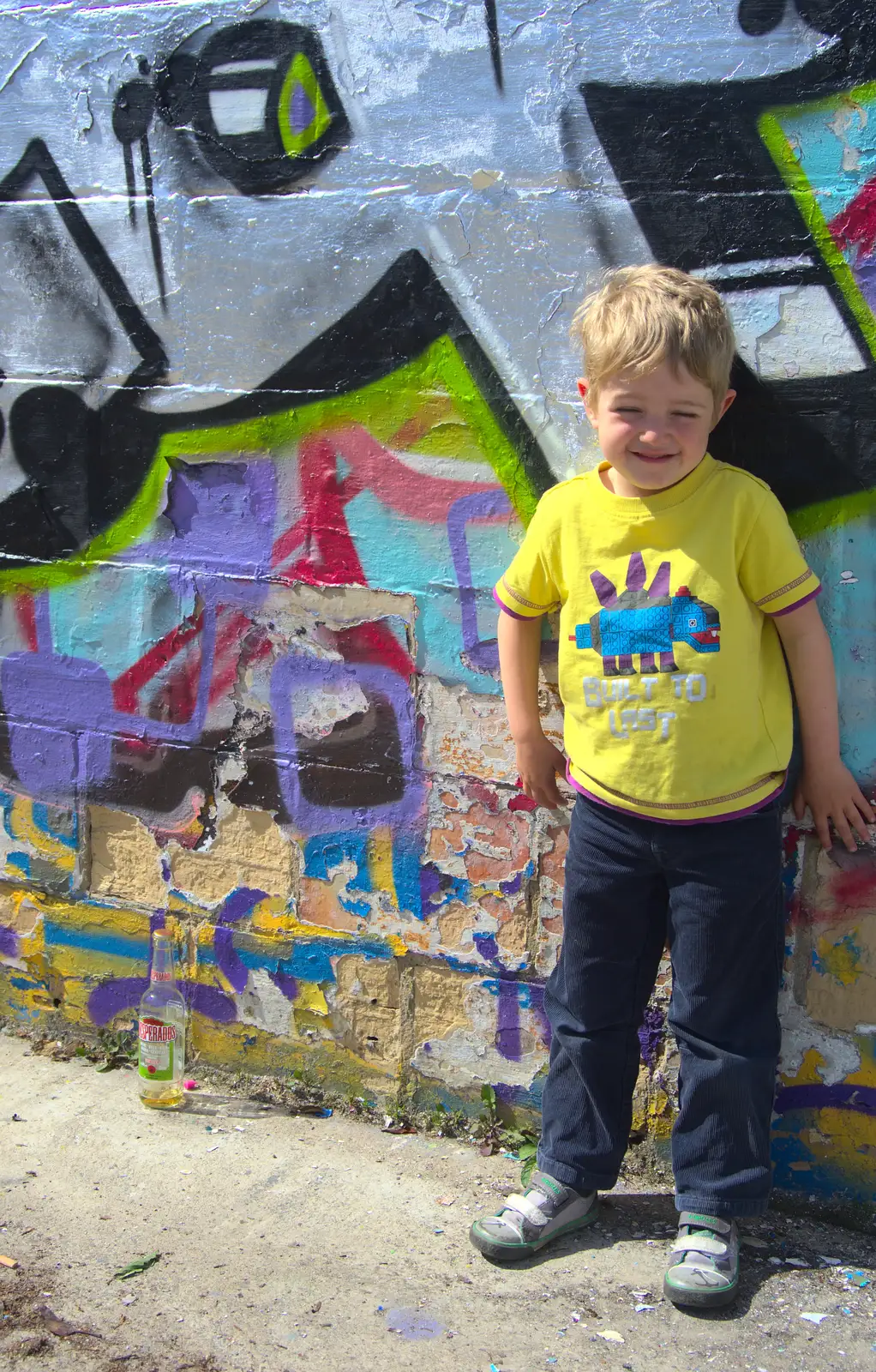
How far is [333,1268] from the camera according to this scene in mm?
2234

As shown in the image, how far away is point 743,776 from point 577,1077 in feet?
2.21

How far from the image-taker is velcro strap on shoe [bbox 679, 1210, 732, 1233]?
2.16m

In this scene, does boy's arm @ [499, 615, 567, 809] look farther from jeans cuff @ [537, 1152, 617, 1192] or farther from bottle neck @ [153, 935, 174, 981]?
bottle neck @ [153, 935, 174, 981]

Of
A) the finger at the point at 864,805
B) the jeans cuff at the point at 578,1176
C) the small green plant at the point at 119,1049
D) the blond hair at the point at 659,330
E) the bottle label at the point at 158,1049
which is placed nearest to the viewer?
the blond hair at the point at 659,330

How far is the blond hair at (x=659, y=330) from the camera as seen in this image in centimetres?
199

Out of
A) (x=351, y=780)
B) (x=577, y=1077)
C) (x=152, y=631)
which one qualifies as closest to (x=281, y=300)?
(x=152, y=631)

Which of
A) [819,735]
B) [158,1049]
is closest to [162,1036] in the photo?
[158,1049]

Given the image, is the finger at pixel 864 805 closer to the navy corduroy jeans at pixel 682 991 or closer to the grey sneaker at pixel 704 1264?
the navy corduroy jeans at pixel 682 991

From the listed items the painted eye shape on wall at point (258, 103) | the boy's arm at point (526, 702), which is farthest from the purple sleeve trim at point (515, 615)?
the painted eye shape on wall at point (258, 103)

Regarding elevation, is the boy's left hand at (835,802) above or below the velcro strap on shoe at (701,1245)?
above

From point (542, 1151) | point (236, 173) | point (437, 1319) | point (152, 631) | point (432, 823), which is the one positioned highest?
point (236, 173)

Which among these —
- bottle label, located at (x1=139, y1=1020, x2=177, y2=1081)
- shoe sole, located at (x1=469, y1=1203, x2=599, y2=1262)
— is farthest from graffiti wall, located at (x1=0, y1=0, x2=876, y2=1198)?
shoe sole, located at (x1=469, y1=1203, x2=599, y2=1262)

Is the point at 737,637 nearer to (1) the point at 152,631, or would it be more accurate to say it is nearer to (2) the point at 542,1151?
(2) the point at 542,1151

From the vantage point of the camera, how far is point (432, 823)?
8.53 ft
